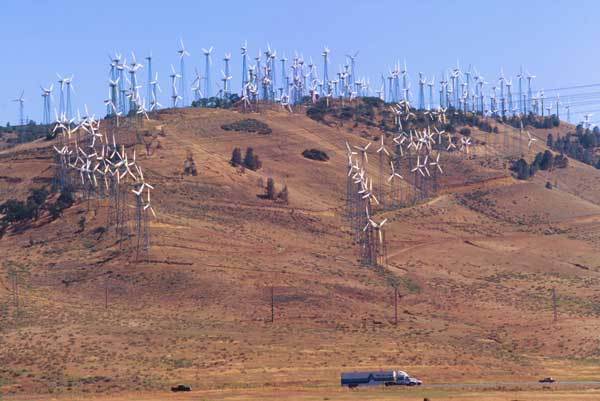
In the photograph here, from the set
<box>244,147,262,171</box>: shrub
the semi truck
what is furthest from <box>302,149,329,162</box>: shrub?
the semi truck

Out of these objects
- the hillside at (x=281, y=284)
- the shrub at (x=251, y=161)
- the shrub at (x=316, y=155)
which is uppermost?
the shrub at (x=316, y=155)

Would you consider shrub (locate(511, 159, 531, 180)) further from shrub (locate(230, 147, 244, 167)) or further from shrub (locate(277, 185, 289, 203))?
shrub (locate(277, 185, 289, 203))

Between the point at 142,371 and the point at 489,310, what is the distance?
43107 millimetres

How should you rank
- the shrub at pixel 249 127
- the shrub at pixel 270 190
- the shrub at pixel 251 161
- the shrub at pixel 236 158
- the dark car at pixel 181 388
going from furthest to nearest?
the shrub at pixel 249 127, the shrub at pixel 251 161, the shrub at pixel 236 158, the shrub at pixel 270 190, the dark car at pixel 181 388

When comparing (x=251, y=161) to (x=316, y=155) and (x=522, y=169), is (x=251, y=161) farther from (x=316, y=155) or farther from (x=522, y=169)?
(x=522, y=169)

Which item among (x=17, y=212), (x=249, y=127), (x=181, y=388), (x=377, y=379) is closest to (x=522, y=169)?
(x=249, y=127)

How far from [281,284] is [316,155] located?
63.5 metres

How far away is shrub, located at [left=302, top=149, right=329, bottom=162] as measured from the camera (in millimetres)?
177250

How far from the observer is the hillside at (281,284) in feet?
298

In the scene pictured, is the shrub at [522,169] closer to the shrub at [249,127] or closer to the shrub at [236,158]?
the shrub at [249,127]

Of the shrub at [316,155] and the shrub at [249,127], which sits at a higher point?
the shrub at [249,127]

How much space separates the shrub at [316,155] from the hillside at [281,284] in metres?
1.30

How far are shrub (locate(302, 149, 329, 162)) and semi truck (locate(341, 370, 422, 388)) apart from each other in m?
98.0

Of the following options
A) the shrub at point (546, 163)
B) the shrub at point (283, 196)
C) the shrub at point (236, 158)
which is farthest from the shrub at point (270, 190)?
the shrub at point (546, 163)
